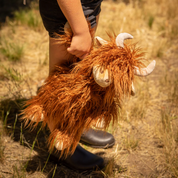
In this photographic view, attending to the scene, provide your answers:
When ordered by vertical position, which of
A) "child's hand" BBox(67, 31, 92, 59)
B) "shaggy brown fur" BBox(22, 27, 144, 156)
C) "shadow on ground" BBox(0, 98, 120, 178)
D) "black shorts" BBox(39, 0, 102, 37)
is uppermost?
"black shorts" BBox(39, 0, 102, 37)

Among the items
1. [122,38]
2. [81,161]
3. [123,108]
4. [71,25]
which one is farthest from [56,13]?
[123,108]

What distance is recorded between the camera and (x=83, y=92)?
41.0 inches

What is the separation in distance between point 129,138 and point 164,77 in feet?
3.19

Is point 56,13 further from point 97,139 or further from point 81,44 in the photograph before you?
point 97,139

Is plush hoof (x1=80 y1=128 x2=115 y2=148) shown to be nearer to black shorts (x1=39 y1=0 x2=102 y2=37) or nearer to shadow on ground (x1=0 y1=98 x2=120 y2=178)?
shadow on ground (x1=0 y1=98 x2=120 y2=178)

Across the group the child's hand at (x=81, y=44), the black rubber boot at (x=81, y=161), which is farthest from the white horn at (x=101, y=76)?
the black rubber boot at (x=81, y=161)

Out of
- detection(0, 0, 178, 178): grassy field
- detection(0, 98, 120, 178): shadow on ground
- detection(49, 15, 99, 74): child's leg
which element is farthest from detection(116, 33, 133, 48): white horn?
detection(0, 98, 120, 178): shadow on ground

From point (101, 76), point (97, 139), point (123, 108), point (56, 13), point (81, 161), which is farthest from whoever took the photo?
point (123, 108)

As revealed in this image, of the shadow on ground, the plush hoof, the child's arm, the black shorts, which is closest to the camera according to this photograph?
the child's arm

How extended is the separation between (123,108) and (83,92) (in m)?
0.97

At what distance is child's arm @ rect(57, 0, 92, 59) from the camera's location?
94cm

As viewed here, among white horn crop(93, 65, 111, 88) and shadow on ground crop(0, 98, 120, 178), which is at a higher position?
white horn crop(93, 65, 111, 88)

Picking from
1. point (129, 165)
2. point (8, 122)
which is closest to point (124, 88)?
point (129, 165)

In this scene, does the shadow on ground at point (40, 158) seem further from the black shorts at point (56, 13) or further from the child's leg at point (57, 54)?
the black shorts at point (56, 13)
